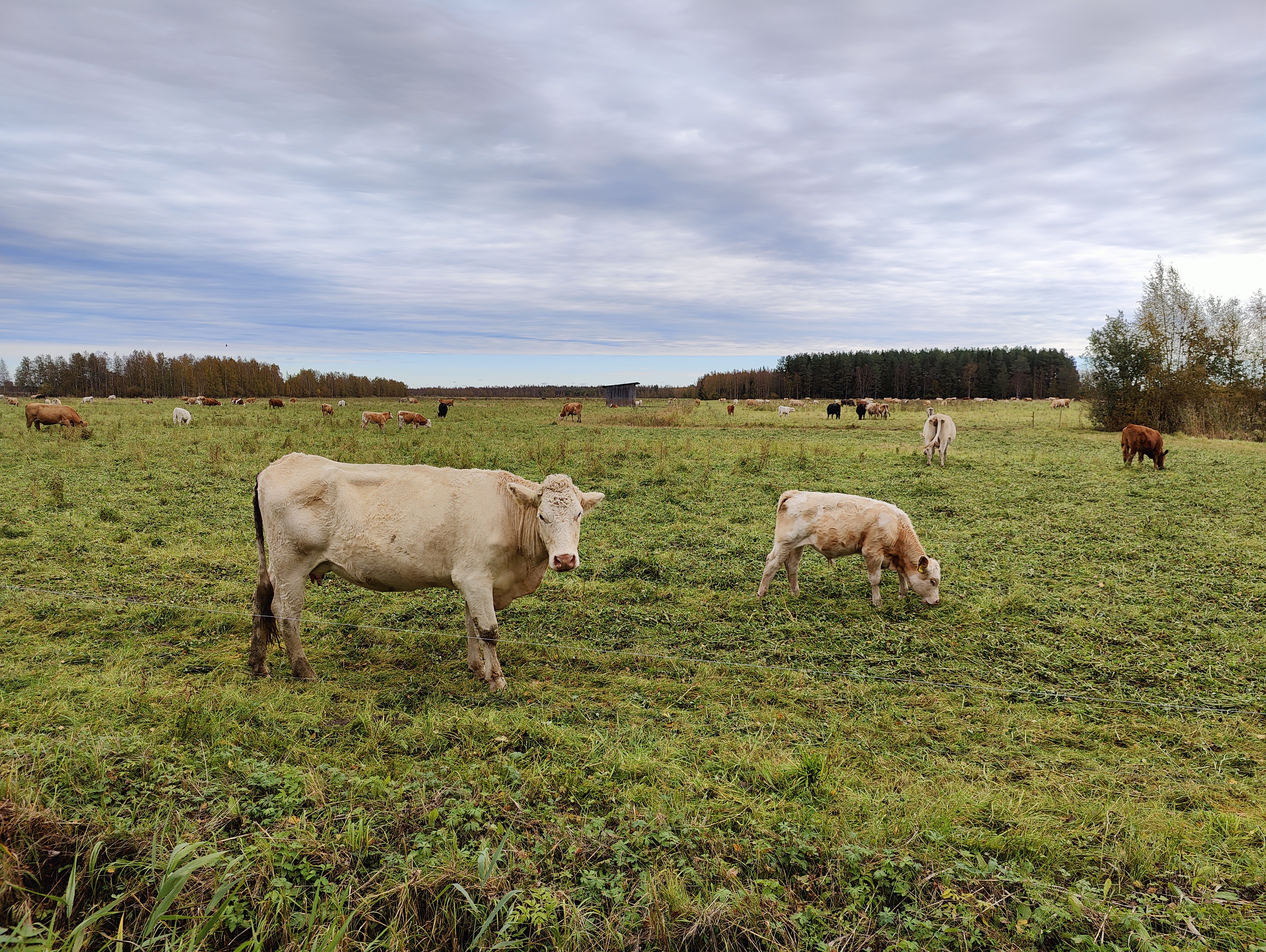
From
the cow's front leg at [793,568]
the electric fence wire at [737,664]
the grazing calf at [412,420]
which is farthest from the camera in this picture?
the grazing calf at [412,420]

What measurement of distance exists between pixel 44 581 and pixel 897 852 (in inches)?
386

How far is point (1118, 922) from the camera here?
2713 millimetres

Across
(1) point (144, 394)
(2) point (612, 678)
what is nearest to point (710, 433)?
(2) point (612, 678)

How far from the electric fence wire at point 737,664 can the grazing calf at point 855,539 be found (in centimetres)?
202

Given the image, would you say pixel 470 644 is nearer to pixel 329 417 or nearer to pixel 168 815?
pixel 168 815

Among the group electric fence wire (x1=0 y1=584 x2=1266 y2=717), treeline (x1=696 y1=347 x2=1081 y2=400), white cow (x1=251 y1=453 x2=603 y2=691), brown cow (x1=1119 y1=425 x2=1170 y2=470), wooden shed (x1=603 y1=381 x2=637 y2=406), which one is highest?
treeline (x1=696 y1=347 x2=1081 y2=400)

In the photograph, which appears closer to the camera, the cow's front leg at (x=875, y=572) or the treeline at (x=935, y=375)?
the cow's front leg at (x=875, y=572)

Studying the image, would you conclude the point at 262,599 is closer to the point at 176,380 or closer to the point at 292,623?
the point at 292,623

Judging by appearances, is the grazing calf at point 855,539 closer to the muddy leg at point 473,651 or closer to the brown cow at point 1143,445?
the muddy leg at point 473,651

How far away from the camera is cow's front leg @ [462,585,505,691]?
18.1 feet

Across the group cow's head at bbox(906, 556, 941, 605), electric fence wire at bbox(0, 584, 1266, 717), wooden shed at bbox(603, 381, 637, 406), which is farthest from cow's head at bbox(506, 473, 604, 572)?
wooden shed at bbox(603, 381, 637, 406)

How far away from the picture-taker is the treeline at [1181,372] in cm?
2995

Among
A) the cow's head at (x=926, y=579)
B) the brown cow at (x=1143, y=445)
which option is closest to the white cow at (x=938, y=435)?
the brown cow at (x=1143, y=445)

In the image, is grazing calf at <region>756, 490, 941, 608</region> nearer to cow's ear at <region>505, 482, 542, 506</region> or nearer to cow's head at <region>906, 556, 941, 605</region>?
cow's head at <region>906, 556, 941, 605</region>
